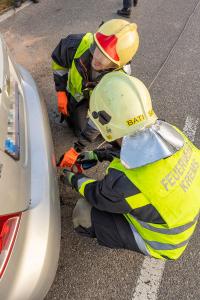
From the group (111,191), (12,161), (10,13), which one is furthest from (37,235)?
(10,13)

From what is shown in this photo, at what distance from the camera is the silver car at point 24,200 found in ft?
6.48

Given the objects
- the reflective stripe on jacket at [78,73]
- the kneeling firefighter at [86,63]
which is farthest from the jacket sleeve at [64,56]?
the reflective stripe on jacket at [78,73]

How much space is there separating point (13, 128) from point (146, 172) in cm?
85

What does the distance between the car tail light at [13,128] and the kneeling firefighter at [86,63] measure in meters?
0.79

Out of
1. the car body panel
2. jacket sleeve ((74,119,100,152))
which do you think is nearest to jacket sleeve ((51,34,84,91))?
jacket sleeve ((74,119,100,152))

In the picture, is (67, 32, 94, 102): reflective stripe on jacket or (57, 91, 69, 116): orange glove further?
(57, 91, 69, 116): orange glove

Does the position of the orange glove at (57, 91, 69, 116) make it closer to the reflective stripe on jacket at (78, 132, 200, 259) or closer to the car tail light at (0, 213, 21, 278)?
the reflective stripe on jacket at (78, 132, 200, 259)

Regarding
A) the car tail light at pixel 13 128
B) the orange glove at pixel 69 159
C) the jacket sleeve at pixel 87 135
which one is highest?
the car tail light at pixel 13 128

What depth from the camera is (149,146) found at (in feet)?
7.35

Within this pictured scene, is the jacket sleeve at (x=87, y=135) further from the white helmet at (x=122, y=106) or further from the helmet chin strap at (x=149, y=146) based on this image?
the helmet chin strap at (x=149, y=146)

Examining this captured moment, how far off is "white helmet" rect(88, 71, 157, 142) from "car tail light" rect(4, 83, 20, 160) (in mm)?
531

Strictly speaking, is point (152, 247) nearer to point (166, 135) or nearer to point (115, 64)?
point (166, 135)

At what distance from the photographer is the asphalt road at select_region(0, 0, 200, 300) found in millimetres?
2848

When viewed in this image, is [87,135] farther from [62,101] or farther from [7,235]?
[7,235]
